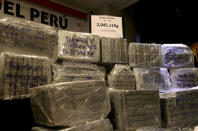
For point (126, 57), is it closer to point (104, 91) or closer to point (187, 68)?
point (104, 91)

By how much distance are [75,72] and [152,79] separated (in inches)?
36.6

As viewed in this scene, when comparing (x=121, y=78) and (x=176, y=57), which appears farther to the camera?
(x=176, y=57)

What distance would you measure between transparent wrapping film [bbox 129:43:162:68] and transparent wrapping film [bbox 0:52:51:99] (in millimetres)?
966

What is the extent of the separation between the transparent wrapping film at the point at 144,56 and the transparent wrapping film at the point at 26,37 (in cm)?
88

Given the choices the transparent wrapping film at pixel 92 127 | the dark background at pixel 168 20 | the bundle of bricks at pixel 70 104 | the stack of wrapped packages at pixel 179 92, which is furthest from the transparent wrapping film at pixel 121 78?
the dark background at pixel 168 20

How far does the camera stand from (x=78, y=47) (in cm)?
176

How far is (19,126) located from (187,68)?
2.06 metres

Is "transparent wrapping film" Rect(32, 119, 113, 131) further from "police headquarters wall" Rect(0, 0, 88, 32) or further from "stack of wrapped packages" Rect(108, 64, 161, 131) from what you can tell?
"police headquarters wall" Rect(0, 0, 88, 32)

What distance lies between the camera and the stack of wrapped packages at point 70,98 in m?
1.15

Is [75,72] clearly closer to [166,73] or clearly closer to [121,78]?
[121,78]

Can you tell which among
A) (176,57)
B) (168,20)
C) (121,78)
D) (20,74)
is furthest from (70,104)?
(168,20)

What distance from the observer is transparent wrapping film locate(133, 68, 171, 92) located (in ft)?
6.55

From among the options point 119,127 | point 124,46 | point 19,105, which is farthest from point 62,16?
point 119,127

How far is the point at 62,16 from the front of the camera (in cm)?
356
